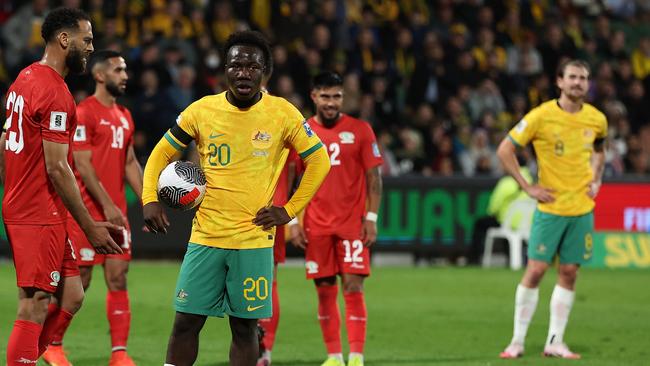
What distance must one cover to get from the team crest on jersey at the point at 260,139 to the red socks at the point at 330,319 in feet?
9.05

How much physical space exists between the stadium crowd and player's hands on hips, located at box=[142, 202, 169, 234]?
11018 millimetres

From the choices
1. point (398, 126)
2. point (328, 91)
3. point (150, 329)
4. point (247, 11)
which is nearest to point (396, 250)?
point (398, 126)

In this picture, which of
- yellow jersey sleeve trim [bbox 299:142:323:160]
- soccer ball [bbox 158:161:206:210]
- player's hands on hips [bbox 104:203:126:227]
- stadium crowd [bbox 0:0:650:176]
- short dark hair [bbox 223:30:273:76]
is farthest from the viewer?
stadium crowd [bbox 0:0:650:176]

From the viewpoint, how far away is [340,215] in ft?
29.9

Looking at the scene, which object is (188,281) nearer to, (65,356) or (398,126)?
(65,356)

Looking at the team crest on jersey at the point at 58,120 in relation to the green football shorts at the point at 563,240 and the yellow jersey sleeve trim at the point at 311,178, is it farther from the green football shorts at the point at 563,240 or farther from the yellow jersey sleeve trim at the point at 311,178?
the green football shorts at the point at 563,240

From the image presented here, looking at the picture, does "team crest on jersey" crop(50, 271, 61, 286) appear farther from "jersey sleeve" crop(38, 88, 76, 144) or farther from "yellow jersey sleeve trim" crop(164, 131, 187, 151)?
"yellow jersey sleeve trim" crop(164, 131, 187, 151)

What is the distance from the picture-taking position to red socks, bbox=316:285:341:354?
894cm

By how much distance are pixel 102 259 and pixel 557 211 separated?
3802mm

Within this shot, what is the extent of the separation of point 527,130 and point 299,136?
3.72m

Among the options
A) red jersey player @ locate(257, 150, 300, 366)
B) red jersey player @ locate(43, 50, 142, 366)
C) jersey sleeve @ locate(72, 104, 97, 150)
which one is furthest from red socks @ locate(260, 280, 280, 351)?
jersey sleeve @ locate(72, 104, 97, 150)

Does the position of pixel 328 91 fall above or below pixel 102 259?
above

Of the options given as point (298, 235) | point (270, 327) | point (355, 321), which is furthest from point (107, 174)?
point (355, 321)

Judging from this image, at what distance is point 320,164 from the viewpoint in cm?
674
